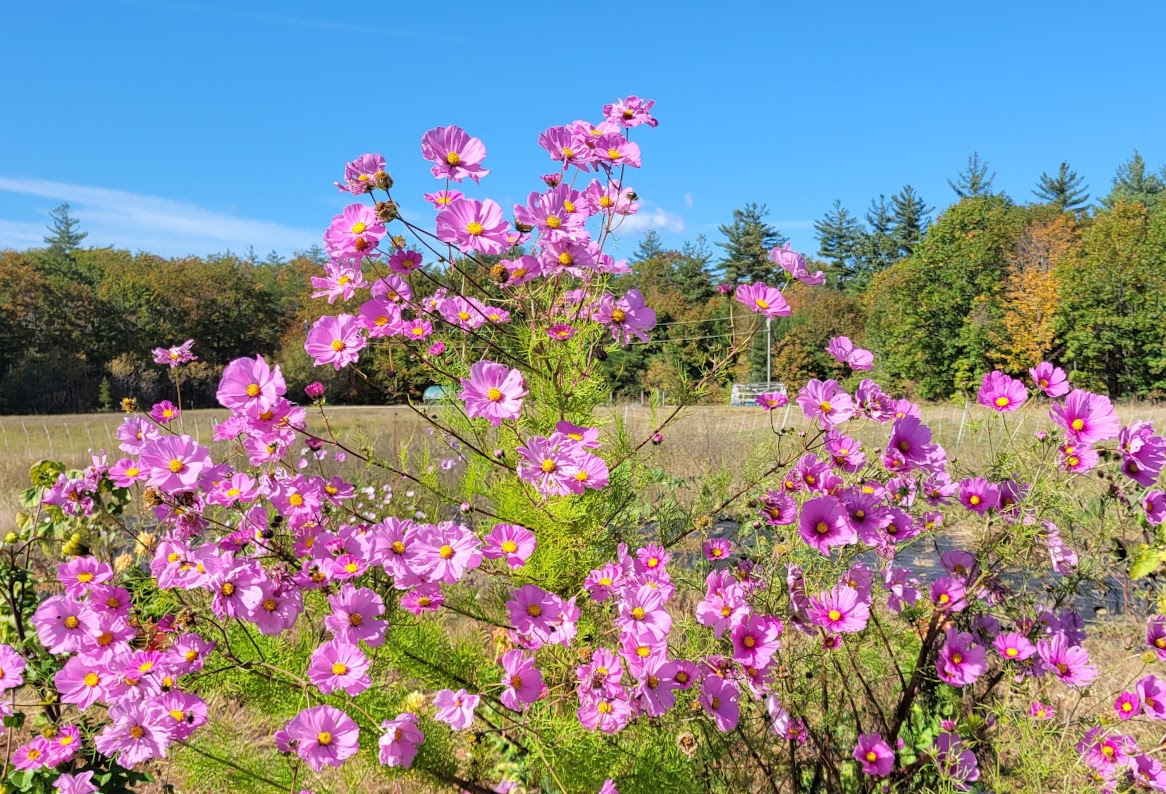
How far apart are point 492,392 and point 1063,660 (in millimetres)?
1247

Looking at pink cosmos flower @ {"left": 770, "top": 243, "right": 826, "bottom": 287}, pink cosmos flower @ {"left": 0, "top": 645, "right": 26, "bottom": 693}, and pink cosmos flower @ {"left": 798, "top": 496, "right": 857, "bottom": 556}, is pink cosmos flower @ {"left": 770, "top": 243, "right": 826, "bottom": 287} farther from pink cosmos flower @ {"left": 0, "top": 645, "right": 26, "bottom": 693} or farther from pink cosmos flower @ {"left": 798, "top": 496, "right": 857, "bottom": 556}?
pink cosmos flower @ {"left": 0, "top": 645, "right": 26, "bottom": 693}

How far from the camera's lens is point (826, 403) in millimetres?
1362

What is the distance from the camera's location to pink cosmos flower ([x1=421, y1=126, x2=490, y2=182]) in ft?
4.12

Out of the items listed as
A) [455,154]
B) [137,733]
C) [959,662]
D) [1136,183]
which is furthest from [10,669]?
[1136,183]

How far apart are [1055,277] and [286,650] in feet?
82.7

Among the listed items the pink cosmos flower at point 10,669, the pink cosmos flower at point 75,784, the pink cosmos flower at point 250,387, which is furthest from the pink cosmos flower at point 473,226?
the pink cosmos flower at point 75,784

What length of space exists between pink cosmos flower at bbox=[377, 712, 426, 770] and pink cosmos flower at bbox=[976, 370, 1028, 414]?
1.13 metres

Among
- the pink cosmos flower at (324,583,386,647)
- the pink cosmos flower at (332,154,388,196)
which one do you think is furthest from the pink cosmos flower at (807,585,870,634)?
the pink cosmos flower at (332,154,388,196)

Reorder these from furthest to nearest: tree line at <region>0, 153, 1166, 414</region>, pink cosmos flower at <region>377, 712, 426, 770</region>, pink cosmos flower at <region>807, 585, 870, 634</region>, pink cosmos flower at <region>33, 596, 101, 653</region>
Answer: tree line at <region>0, 153, 1166, 414</region>
pink cosmos flower at <region>807, 585, 870, 634</region>
pink cosmos flower at <region>33, 596, 101, 653</region>
pink cosmos flower at <region>377, 712, 426, 770</region>

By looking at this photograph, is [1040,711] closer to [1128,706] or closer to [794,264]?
[1128,706]

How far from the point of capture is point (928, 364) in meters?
24.9

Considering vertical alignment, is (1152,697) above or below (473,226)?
below

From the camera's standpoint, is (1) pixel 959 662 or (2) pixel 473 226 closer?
(2) pixel 473 226

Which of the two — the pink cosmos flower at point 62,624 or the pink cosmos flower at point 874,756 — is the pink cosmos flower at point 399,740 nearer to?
the pink cosmos flower at point 62,624
